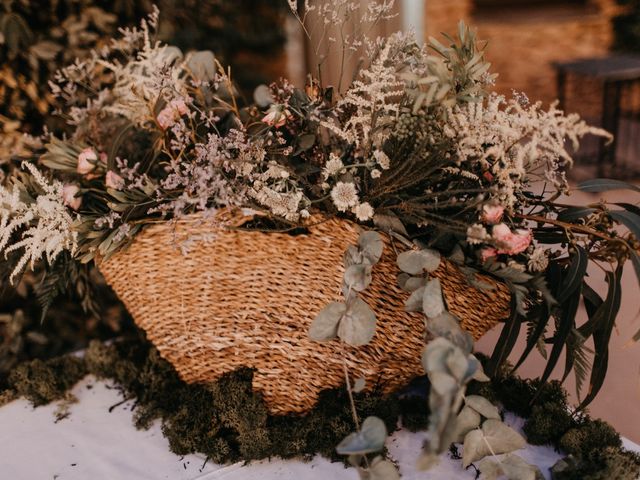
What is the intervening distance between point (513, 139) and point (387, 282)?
32cm

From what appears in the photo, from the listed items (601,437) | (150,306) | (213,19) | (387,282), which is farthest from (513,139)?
(213,19)

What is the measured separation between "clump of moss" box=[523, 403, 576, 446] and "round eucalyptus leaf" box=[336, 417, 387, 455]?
1.37 ft

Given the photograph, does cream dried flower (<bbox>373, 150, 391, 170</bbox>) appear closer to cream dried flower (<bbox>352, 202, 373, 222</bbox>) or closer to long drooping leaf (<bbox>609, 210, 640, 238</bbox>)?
cream dried flower (<bbox>352, 202, 373, 222</bbox>)

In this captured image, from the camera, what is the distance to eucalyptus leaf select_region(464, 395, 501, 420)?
92cm

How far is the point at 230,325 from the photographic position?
44.8 inches

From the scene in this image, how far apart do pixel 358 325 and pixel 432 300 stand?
12 centimetres

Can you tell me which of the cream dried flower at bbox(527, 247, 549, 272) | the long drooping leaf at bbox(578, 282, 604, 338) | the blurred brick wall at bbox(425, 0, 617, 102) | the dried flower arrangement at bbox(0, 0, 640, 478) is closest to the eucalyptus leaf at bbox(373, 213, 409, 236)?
the dried flower arrangement at bbox(0, 0, 640, 478)

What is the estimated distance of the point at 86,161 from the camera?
1.20 meters

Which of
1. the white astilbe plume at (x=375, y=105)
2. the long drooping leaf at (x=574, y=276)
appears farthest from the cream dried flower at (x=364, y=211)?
the long drooping leaf at (x=574, y=276)

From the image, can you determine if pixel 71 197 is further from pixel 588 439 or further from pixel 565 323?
pixel 588 439

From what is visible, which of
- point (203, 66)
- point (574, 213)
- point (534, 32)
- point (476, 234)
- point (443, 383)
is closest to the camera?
point (443, 383)

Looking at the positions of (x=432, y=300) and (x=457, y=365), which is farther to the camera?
(x=432, y=300)

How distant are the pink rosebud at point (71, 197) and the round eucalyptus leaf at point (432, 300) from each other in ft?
2.32

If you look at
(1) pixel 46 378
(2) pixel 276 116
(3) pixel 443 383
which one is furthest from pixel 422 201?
(1) pixel 46 378
